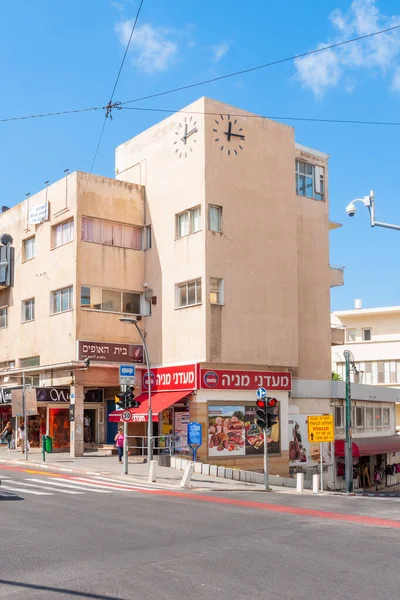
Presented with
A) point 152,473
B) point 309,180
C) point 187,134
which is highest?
point 187,134

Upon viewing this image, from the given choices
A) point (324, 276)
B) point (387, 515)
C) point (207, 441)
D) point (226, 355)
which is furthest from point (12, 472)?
point (324, 276)

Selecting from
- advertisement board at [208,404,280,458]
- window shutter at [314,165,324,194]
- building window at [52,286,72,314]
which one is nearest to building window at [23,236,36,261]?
building window at [52,286,72,314]

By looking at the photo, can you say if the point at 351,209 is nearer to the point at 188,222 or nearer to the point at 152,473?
the point at 152,473

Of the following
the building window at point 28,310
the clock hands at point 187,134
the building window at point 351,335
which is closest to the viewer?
the clock hands at point 187,134

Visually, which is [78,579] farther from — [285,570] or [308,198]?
[308,198]

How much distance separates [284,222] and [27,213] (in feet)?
50.1

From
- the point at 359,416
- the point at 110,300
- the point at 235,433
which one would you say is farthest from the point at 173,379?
the point at 359,416

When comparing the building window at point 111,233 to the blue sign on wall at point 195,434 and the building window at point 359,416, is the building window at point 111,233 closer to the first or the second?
the blue sign on wall at point 195,434

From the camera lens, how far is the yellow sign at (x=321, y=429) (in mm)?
29312

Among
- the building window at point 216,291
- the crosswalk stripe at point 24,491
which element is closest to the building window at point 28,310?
the building window at point 216,291

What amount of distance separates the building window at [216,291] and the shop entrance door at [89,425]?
39.4ft

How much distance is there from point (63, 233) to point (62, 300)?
363 cm

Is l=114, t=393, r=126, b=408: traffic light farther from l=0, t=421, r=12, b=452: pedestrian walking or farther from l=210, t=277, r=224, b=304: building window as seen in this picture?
l=0, t=421, r=12, b=452: pedestrian walking

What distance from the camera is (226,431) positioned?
114 ft
